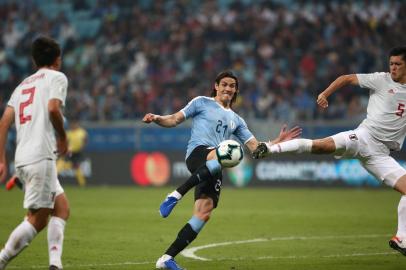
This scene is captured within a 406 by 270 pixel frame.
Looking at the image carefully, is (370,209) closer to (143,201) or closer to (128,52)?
(143,201)

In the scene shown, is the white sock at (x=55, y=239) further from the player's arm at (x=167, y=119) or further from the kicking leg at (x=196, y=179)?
the player's arm at (x=167, y=119)

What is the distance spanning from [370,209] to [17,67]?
15.1 m

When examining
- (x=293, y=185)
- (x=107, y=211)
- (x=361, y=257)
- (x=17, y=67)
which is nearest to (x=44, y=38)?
(x=361, y=257)

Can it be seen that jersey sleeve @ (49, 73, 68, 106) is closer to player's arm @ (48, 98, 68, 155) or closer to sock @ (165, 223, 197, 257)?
player's arm @ (48, 98, 68, 155)

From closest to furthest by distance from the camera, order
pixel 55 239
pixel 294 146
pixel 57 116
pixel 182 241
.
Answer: pixel 57 116
pixel 55 239
pixel 182 241
pixel 294 146

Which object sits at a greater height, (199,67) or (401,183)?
(199,67)

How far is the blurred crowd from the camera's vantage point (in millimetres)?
23812

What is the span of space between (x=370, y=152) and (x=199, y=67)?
1639cm

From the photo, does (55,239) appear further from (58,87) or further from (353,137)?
(353,137)

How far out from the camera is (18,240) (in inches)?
279

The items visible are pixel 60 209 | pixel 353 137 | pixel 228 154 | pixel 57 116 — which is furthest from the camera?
pixel 353 137

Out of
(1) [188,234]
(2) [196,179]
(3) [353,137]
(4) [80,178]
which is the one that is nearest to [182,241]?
(1) [188,234]

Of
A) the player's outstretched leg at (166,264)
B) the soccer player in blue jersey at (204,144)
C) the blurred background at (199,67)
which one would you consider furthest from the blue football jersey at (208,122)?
the blurred background at (199,67)

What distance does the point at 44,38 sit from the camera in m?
7.11
